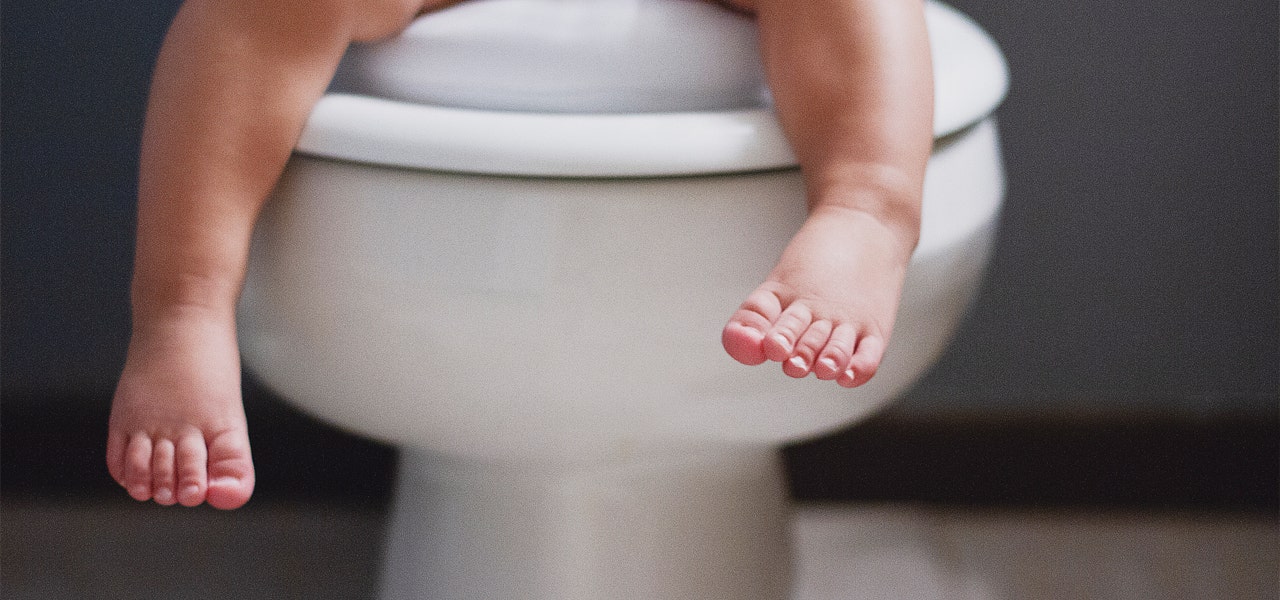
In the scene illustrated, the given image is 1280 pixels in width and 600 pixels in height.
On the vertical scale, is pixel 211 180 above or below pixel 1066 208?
above

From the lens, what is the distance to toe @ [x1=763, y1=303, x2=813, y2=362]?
0.42m

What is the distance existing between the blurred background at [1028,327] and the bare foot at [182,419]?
14.5 inches

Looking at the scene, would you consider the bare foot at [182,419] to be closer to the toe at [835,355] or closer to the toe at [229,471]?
→ the toe at [229,471]

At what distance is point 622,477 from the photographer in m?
0.60

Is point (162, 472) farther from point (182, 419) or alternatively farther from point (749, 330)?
point (749, 330)

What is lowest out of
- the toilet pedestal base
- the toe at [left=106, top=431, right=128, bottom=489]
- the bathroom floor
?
the bathroom floor

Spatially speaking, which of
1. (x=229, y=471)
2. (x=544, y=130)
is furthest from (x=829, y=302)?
(x=229, y=471)

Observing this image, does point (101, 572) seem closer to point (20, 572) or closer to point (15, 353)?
point (20, 572)

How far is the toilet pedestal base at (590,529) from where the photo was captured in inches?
24.0

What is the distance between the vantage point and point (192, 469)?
0.46 meters

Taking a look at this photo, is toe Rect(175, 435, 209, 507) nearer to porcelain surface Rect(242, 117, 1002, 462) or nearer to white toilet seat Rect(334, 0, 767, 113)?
porcelain surface Rect(242, 117, 1002, 462)

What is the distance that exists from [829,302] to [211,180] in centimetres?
26

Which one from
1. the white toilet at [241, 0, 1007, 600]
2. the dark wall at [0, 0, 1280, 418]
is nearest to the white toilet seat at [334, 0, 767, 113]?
the white toilet at [241, 0, 1007, 600]

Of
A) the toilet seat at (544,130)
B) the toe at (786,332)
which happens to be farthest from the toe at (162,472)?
the toe at (786,332)
